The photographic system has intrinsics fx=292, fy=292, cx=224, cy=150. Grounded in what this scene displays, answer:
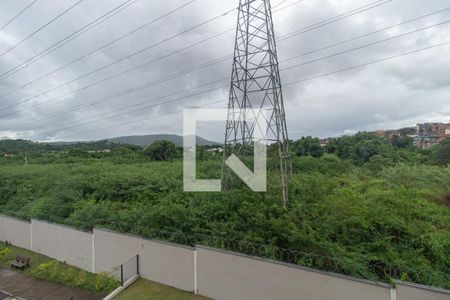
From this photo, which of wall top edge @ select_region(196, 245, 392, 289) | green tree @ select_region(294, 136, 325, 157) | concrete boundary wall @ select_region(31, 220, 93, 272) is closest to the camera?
wall top edge @ select_region(196, 245, 392, 289)

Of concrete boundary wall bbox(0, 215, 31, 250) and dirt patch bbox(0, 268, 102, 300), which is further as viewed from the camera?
concrete boundary wall bbox(0, 215, 31, 250)

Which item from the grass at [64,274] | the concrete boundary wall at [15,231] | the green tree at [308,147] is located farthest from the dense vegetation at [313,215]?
the green tree at [308,147]

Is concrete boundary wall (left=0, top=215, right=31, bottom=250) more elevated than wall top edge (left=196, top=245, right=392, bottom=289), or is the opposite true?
wall top edge (left=196, top=245, right=392, bottom=289)

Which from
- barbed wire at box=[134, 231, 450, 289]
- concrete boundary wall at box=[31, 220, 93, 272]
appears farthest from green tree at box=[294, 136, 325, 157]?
concrete boundary wall at box=[31, 220, 93, 272]

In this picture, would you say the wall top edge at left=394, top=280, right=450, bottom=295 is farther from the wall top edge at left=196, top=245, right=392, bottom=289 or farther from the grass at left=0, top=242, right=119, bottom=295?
the grass at left=0, top=242, right=119, bottom=295

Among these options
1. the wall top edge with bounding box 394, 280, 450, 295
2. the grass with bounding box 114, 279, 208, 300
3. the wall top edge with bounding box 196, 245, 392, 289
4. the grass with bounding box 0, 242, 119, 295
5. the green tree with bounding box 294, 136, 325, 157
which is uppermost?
the green tree with bounding box 294, 136, 325, 157

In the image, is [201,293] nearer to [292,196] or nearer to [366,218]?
[292,196]

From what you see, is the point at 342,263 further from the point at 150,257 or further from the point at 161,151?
the point at 161,151
